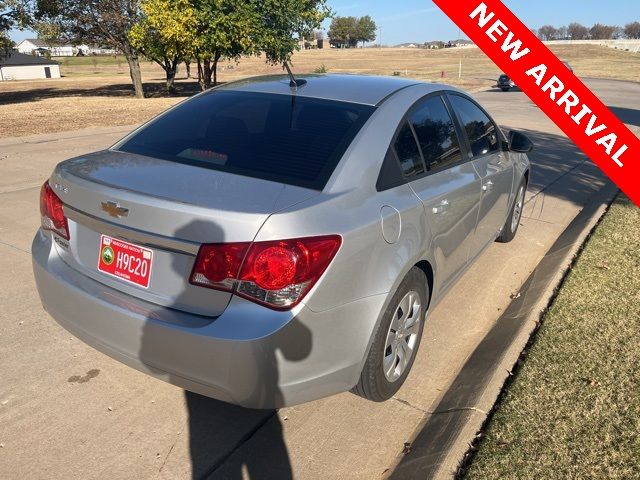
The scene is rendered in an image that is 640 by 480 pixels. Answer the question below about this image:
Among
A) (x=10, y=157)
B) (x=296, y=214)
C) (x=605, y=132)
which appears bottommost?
(x=10, y=157)

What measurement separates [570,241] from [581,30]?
18619cm

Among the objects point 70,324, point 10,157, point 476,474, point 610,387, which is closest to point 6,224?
point 70,324

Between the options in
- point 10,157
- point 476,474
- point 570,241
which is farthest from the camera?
point 10,157

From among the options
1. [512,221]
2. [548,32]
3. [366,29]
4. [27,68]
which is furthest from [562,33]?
[512,221]

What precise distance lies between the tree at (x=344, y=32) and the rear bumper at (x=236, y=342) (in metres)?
156

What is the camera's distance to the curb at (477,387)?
261 cm

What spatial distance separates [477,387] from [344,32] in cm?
15568

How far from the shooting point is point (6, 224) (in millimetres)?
5715

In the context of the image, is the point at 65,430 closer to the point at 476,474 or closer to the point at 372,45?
the point at 476,474

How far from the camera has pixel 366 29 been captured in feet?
489

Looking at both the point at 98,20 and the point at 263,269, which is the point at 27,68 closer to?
the point at 98,20

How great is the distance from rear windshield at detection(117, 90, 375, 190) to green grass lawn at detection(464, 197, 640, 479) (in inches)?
60.2

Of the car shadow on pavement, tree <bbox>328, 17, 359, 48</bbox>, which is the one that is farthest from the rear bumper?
tree <bbox>328, 17, 359, 48</bbox>

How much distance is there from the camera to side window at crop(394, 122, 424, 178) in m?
3.06
